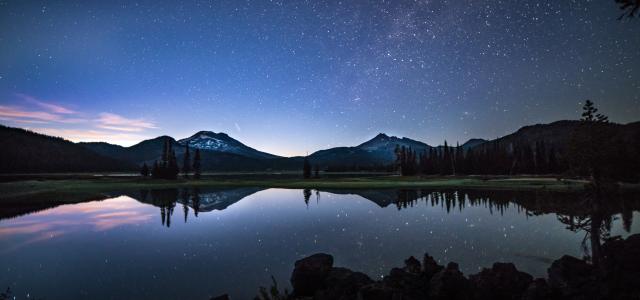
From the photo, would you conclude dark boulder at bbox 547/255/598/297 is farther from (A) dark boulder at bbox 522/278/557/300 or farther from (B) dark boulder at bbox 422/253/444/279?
(B) dark boulder at bbox 422/253/444/279

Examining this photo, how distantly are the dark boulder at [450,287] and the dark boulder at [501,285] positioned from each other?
0.43m

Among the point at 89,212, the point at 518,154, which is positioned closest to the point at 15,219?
the point at 89,212

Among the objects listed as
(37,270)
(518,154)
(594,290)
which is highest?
(518,154)

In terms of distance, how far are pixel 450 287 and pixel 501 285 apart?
6.20 ft

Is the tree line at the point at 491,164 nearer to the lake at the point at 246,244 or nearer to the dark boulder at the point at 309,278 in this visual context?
the lake at the point at 246,244

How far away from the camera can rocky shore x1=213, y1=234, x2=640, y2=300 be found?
1169 cm

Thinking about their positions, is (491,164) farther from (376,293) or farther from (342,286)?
(376,293)

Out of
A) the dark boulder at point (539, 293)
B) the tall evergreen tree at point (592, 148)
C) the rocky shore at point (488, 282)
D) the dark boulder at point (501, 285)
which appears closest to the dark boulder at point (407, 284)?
the rocky shore at point (488, 282)

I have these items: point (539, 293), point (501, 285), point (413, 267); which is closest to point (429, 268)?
point (413, 267)

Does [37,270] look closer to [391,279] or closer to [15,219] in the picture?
[391,279]

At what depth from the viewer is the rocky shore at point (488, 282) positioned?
11688mm

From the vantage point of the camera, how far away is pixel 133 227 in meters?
31.7

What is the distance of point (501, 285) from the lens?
1290 centimetres

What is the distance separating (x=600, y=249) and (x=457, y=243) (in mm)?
8874
